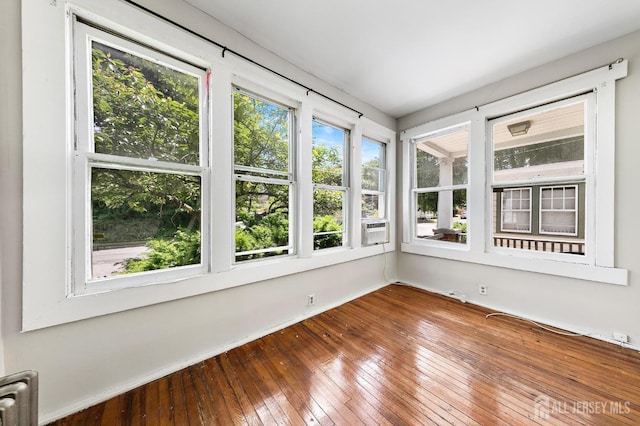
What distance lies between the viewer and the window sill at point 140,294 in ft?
3.96

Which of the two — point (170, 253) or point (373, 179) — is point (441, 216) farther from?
point (170, 253)

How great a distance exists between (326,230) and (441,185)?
5.97ft

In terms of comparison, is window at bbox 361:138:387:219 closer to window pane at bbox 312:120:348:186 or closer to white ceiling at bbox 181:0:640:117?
window pane at bbox 312:120:348:186

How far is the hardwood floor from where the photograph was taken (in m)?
1.28

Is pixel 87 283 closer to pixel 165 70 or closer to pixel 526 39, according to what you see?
pixel 165 70

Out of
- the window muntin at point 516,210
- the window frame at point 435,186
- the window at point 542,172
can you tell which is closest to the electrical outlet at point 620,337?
the window at point 542,172

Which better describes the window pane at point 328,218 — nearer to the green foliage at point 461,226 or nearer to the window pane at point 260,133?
the window pane at point 260,133

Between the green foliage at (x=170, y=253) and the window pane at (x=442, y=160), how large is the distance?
10.3ft

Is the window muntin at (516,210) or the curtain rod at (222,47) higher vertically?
the curtain rod at (222,47)

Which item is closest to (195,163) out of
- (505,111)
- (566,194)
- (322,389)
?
(322,389)

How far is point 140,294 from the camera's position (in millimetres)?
1492

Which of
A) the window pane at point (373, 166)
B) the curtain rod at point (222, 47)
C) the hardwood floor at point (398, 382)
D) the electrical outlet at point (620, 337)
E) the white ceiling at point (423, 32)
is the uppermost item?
the white ceiling at point (423, 32)

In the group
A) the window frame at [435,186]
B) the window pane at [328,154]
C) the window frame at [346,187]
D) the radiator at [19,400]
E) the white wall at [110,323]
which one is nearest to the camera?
the radiator at [19,400]

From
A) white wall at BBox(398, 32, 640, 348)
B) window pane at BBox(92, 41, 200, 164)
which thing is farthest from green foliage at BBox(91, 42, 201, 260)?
white wall at BBox(398, 32, 640, 348)
